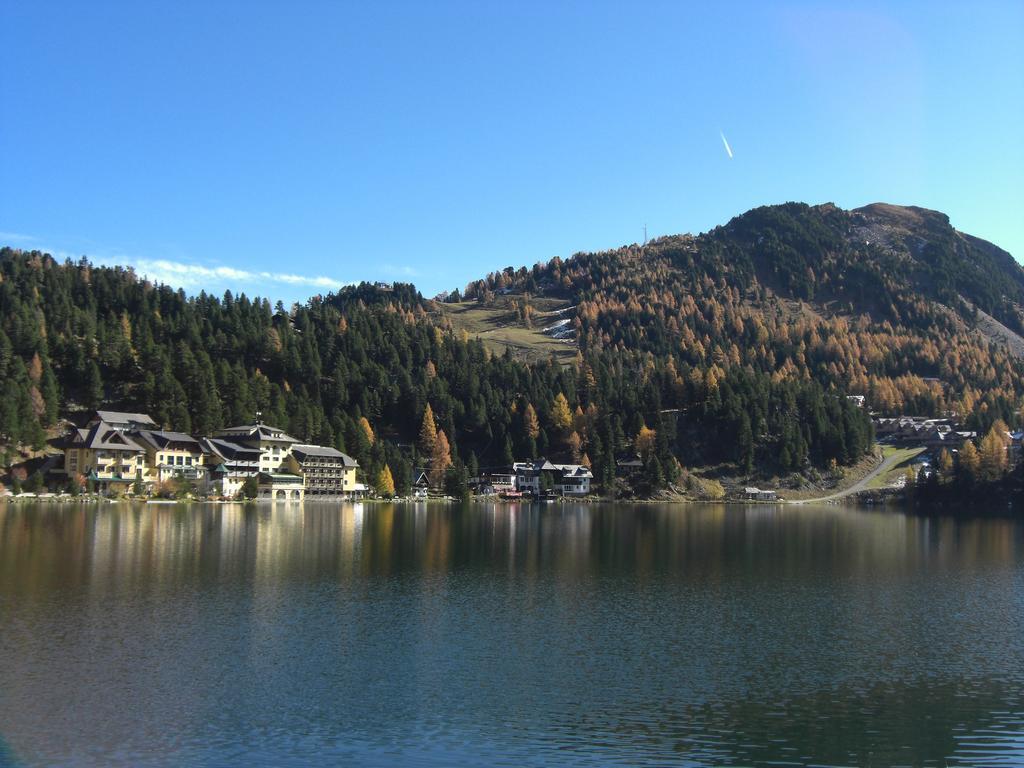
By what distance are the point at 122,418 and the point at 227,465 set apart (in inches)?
577

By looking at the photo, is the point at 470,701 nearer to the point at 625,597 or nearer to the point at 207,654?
the point at 207,654

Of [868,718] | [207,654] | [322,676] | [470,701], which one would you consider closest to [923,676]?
[868,718]

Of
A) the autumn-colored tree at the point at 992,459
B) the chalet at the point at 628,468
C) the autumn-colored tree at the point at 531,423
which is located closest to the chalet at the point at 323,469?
the autumn-colored tree at the point at 531,423

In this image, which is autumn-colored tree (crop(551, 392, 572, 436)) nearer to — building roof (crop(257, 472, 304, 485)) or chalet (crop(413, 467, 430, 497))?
chalet (crop(413, 467, 430, 497))

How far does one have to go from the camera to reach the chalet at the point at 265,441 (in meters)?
113

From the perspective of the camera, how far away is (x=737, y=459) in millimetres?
143500

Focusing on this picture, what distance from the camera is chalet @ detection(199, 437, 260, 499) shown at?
106 m

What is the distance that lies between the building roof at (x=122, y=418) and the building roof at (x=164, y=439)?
2.85 m

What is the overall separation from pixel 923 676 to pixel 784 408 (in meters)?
133

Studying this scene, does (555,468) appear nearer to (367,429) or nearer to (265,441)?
(367,429)

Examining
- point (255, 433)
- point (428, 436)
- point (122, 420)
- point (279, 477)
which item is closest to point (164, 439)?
point (122, 420)

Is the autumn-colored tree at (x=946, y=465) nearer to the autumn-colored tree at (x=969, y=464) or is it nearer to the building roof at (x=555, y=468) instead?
the autumn-colored tree at (x=969, y=464)

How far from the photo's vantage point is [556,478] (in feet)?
457

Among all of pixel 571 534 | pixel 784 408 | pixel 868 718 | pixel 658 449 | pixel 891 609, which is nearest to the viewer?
pixel 868 718
